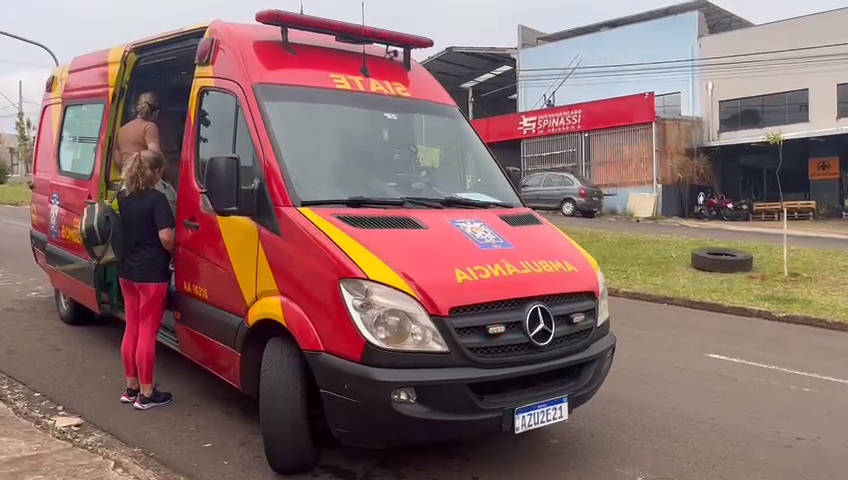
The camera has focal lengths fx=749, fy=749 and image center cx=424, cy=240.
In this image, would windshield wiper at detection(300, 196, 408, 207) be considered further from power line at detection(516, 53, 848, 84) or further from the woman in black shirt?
power line at detection(516, 53, 848, 84)

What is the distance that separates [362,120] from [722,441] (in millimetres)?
3074

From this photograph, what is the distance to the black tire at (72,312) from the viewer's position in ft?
24.4

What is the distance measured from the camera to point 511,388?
3764mm

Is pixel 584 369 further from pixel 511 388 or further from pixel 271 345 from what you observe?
pixel 271 345

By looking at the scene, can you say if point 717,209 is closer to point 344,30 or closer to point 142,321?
point 344,30

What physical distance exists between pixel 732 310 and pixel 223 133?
7.53 meters

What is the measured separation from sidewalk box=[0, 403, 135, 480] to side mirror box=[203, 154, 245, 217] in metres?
1.50

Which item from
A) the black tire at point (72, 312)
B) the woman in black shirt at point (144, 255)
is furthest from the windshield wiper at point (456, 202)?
the black tire at point (72, 312)

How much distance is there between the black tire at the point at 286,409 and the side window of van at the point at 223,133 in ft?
3.52

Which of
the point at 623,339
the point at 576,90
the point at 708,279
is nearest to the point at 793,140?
the point at 576,90

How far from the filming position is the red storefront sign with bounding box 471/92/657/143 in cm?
2617

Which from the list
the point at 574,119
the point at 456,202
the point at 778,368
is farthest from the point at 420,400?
the point at 574,119

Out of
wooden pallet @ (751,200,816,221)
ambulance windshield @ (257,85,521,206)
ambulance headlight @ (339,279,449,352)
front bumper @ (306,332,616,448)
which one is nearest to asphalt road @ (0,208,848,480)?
front bumper @ (306,332,616,448)

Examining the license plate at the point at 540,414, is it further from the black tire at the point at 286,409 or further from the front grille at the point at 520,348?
the black tire at the point at 286,409
